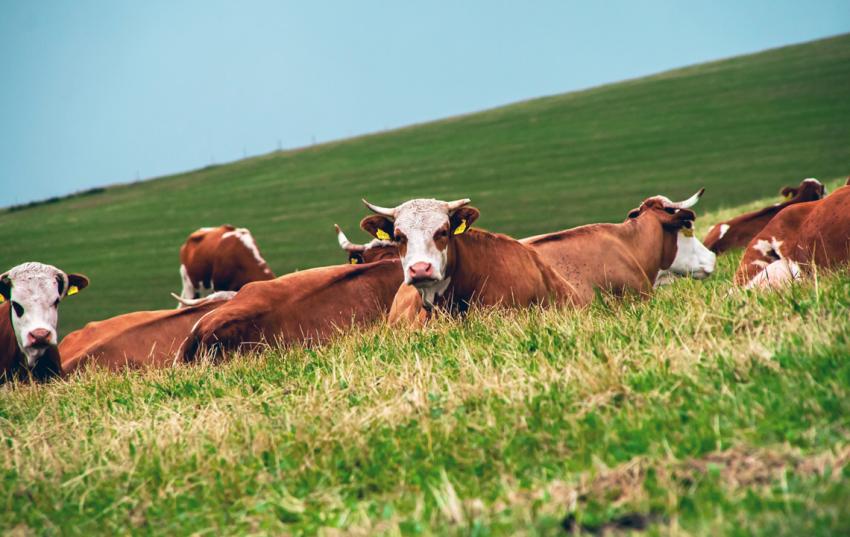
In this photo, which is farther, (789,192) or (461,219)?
(789,192)

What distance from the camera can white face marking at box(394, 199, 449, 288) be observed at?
7.91 meters

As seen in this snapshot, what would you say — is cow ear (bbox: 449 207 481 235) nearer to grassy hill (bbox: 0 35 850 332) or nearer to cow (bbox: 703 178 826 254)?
cow (bbox: 703 178 826 254)

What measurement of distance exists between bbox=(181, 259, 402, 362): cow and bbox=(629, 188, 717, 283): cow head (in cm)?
398

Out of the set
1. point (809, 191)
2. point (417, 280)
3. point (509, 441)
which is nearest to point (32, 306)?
point (417, 280)

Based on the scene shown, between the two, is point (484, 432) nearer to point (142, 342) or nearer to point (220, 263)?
point (142, 342)

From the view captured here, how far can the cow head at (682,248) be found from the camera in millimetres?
11945

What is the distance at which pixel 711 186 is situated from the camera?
124ft

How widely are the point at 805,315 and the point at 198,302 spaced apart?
313 inches

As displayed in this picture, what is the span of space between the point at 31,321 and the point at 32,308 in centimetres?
14

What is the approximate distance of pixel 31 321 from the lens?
9.62 metres

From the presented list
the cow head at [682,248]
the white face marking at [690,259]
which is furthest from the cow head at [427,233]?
the white face marking at [690,259]

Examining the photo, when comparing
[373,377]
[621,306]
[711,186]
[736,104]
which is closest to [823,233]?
[621,306]

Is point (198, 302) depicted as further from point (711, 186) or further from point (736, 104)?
point (736, 104)

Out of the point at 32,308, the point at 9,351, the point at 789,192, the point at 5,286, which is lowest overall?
the point at 789,192
